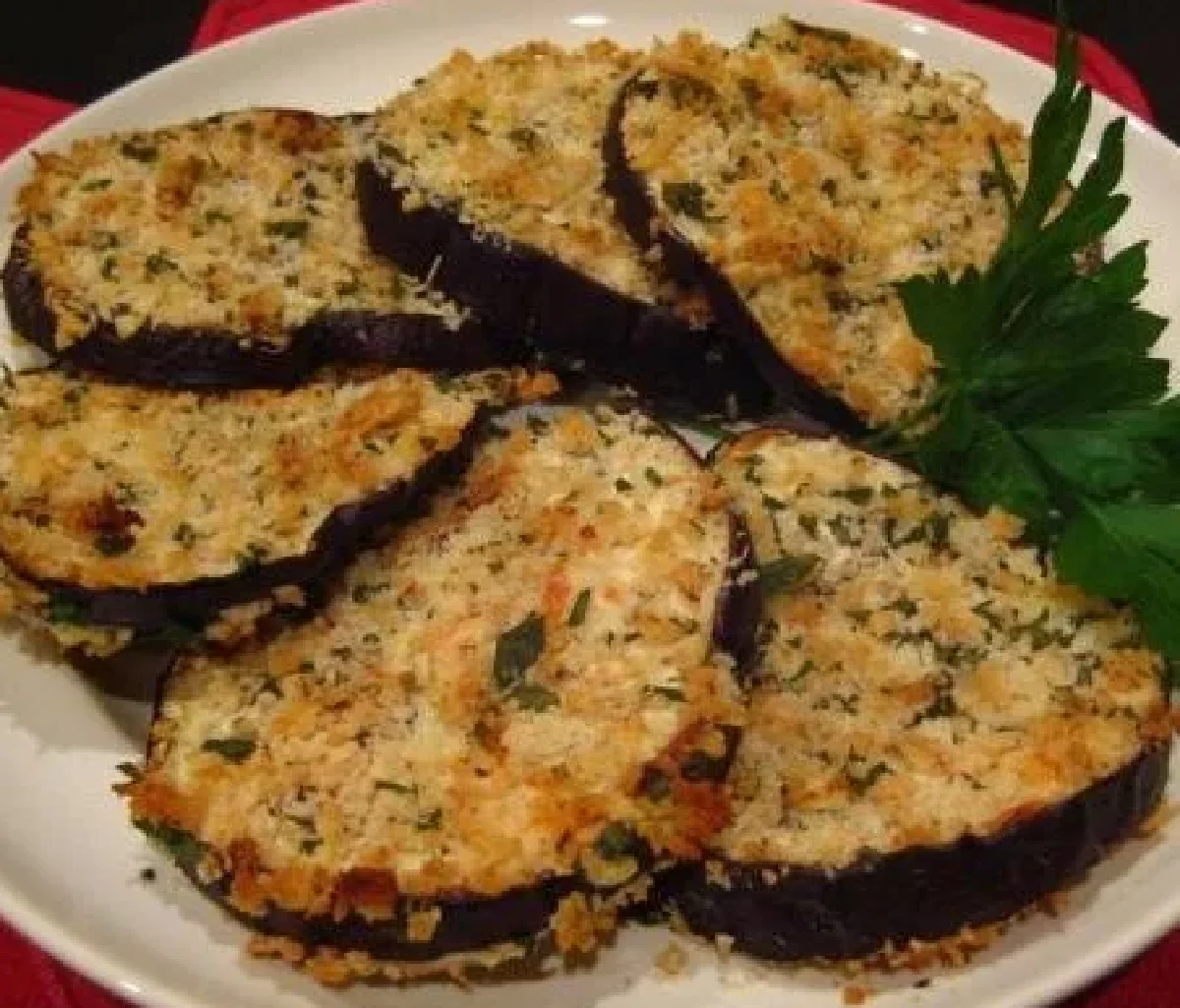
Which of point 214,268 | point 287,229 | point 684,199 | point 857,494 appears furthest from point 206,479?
point 857,494

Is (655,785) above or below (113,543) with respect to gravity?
above

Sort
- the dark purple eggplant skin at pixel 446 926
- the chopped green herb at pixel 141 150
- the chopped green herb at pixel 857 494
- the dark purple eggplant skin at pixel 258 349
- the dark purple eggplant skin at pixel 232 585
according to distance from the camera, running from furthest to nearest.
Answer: the chopped green herb at pixel 141 150 < the dark purple eggplant skin at pixel 258 349 < the chopped green herb at pixel 857 494 < the dark purple eggplant skin at pixel 232 585 < the dark purple eggplant skin at pixel 446 926

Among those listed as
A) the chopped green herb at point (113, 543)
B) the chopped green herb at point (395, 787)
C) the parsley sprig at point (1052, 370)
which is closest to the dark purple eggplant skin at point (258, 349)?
the chopped green herb at point (113, 543)

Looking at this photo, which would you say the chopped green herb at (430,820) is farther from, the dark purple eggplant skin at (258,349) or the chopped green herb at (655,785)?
the dark purple eggplant skin at (258,349)

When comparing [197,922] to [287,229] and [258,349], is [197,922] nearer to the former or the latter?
[258,349]

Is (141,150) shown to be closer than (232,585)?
No

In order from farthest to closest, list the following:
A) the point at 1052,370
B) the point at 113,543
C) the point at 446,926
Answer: the point at 1052,370 < the point at 113,543 < the point at 446,926
